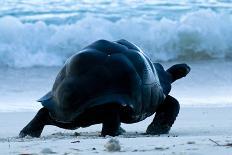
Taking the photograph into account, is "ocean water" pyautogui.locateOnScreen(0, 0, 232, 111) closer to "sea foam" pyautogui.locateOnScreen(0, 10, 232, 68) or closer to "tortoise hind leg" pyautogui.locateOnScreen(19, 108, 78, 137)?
"sea foam" pyautogui.locateOnScreen(0, 10, 232, 68)

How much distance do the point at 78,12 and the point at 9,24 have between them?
7.79 ft

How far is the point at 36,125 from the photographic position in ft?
19.6

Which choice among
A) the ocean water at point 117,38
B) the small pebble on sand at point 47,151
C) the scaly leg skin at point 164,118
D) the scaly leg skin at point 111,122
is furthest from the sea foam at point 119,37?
the small pebble on sand at point 47,151

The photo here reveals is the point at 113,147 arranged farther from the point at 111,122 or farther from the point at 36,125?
the point at 36,125

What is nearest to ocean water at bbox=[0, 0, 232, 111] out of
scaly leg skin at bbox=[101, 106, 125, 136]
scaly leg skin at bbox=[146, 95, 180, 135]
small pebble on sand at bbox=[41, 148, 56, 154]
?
scaly leg skin at bbox=[146, 95, 180, 135]

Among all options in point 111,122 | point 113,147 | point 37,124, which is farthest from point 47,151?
point 37,124

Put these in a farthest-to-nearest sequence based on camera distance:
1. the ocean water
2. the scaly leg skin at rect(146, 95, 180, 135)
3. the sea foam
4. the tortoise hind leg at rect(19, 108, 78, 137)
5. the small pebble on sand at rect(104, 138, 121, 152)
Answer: the sea foam
the ocean water
the scaly leg skin at rect(146, 95, 180, 135)
the tortoise hind leg at rect(19, 108, 78, 137)
the small pebble on sand at rect(104, 138, 121, 152)

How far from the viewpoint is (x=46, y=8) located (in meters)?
16.9

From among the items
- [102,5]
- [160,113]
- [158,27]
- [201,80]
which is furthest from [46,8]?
[160,113]

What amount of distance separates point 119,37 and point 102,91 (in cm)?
817

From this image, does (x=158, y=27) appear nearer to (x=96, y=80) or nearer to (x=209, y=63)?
(x=209, y=63)

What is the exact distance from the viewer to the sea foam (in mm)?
12625

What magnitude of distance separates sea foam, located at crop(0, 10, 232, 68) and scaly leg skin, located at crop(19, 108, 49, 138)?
19.6ft

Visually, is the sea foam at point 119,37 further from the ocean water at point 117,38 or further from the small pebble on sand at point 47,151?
the small pebble on sand at point 47,151
